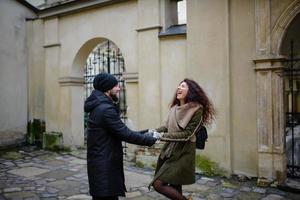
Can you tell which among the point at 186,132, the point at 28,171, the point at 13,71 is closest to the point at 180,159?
the point at 186,132

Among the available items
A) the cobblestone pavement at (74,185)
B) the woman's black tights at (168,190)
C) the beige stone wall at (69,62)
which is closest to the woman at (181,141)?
the woman's black tights at (168,190)

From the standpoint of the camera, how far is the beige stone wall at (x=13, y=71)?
9523mm

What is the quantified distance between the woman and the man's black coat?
1.17ft

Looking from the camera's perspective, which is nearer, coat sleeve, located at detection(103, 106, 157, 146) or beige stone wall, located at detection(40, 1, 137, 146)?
coat sleeve, located at detection(103, 106, 157, 146)

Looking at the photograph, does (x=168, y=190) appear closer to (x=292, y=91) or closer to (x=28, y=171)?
(x=292, y=91)

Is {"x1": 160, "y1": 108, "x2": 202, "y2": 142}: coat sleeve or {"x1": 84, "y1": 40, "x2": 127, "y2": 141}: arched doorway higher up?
{"x1": 84, "y1": 40, "x2": 127, "y2": 141}: arched doorway

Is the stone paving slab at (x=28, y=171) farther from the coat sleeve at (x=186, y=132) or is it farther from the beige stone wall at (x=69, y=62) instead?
the coat sleeve at (x=186, y=132)

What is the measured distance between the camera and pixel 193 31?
662 cm

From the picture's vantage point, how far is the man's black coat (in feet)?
11.3

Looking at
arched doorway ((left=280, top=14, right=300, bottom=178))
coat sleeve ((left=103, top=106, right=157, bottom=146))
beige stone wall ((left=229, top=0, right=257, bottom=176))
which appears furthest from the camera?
beige stone wall ((left=229, top=0, right=257, bottom=176))

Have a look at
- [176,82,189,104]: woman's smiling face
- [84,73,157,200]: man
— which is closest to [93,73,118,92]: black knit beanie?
[84,73,157,200]: man

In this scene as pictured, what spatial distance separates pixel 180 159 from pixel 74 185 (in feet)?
9.87

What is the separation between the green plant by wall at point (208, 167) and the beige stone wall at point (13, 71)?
6039 mm

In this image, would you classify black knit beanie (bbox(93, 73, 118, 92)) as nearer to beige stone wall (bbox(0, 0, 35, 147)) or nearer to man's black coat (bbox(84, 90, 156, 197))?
man's black coat (bbox(84, 90, 156, 197))
